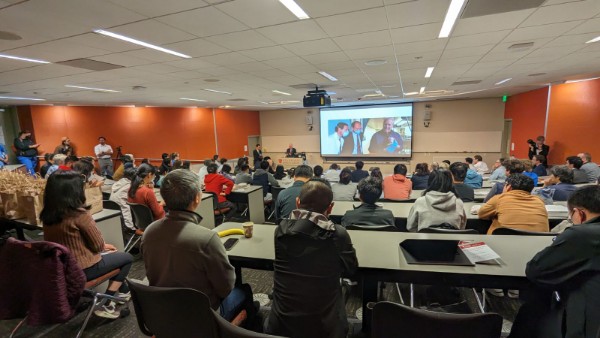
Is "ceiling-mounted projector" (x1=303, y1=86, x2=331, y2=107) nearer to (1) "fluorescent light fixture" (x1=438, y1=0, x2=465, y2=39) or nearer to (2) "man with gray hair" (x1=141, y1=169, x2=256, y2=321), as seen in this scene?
(1) "fluorescent light fixture" (x1=438, y1=0, x2=465, y2=39)

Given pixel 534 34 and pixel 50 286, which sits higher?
pixel 534 34

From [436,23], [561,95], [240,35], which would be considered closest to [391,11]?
[436,23]

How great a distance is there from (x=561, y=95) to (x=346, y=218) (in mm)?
7706

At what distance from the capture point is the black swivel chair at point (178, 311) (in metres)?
1.33

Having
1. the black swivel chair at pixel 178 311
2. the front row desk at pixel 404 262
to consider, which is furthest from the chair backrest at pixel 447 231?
the black swivel chair at pixel 178 311

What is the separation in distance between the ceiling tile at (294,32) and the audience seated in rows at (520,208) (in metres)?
2.36

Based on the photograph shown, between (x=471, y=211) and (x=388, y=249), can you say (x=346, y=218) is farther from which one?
(x=471, y=211)

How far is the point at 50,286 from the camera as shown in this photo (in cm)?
186

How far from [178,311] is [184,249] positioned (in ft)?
0.96

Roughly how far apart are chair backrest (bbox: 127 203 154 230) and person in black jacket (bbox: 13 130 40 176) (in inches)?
263

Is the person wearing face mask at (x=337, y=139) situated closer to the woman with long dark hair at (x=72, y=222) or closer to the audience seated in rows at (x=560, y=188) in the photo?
the audience seated in rows at (x=560, y=188)

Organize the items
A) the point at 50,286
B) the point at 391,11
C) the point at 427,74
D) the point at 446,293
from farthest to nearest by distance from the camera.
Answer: the point at 427,74 → the point at 446,293 → the point at 391,11 → the point at 50,286

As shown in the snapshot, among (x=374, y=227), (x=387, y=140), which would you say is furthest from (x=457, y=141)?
(x=374, y=227)

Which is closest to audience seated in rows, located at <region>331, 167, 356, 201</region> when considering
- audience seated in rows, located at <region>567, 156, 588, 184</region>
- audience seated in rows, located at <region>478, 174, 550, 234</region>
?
audience seated in rows, located at <region>478, 174, 550, 234</region>
